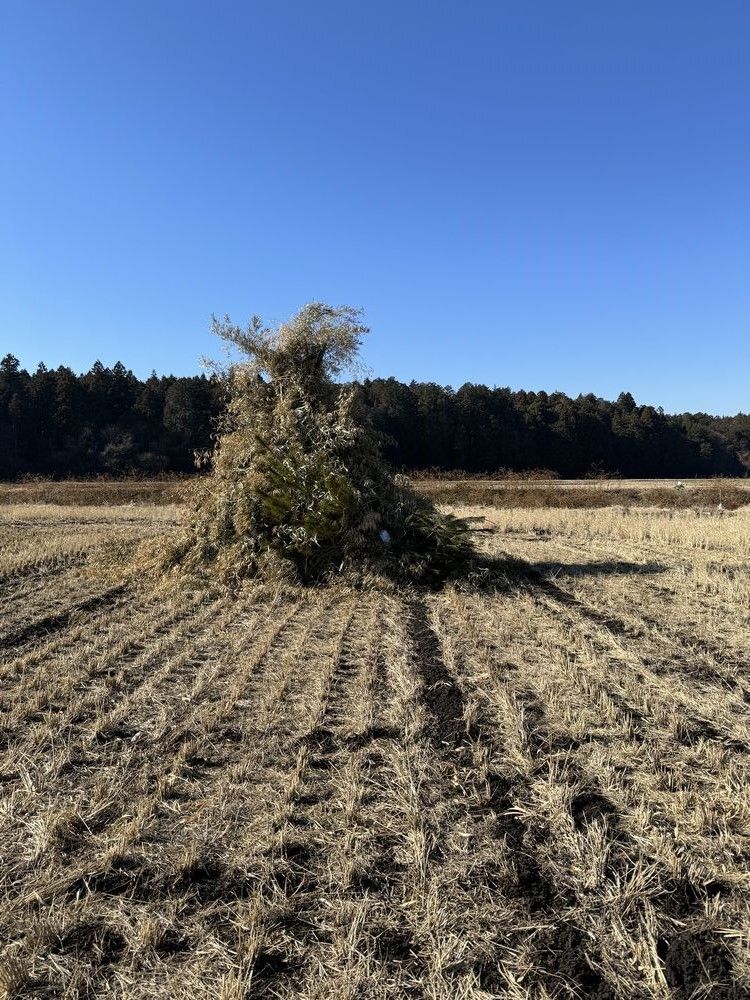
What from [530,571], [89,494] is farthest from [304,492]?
[89,494]

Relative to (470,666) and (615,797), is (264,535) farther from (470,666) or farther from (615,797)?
(615,797)

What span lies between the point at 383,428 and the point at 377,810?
49.5 metres

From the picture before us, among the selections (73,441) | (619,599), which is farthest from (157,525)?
(73,441)

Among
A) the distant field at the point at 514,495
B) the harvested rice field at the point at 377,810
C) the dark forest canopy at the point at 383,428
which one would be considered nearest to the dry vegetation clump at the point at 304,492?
the harvested rice field at the point at 377,810

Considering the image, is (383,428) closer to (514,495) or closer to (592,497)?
(514,495)

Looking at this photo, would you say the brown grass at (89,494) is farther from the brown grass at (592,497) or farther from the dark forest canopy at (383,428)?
the brown grass at (592,497)

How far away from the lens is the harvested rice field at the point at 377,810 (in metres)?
2.83

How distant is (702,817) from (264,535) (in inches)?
352

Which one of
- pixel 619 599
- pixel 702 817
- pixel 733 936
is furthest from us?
pixel 619 599

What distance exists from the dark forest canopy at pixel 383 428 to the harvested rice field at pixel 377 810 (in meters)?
39.8

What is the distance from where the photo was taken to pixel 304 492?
1182 centimetres

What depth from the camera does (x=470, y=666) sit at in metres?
6.85

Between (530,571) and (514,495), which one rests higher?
(514,495)

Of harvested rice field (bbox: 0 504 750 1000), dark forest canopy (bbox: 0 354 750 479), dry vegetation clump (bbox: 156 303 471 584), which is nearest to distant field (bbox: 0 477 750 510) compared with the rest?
Answer: dark forest canopy (bbox: 0 354 750 479)
